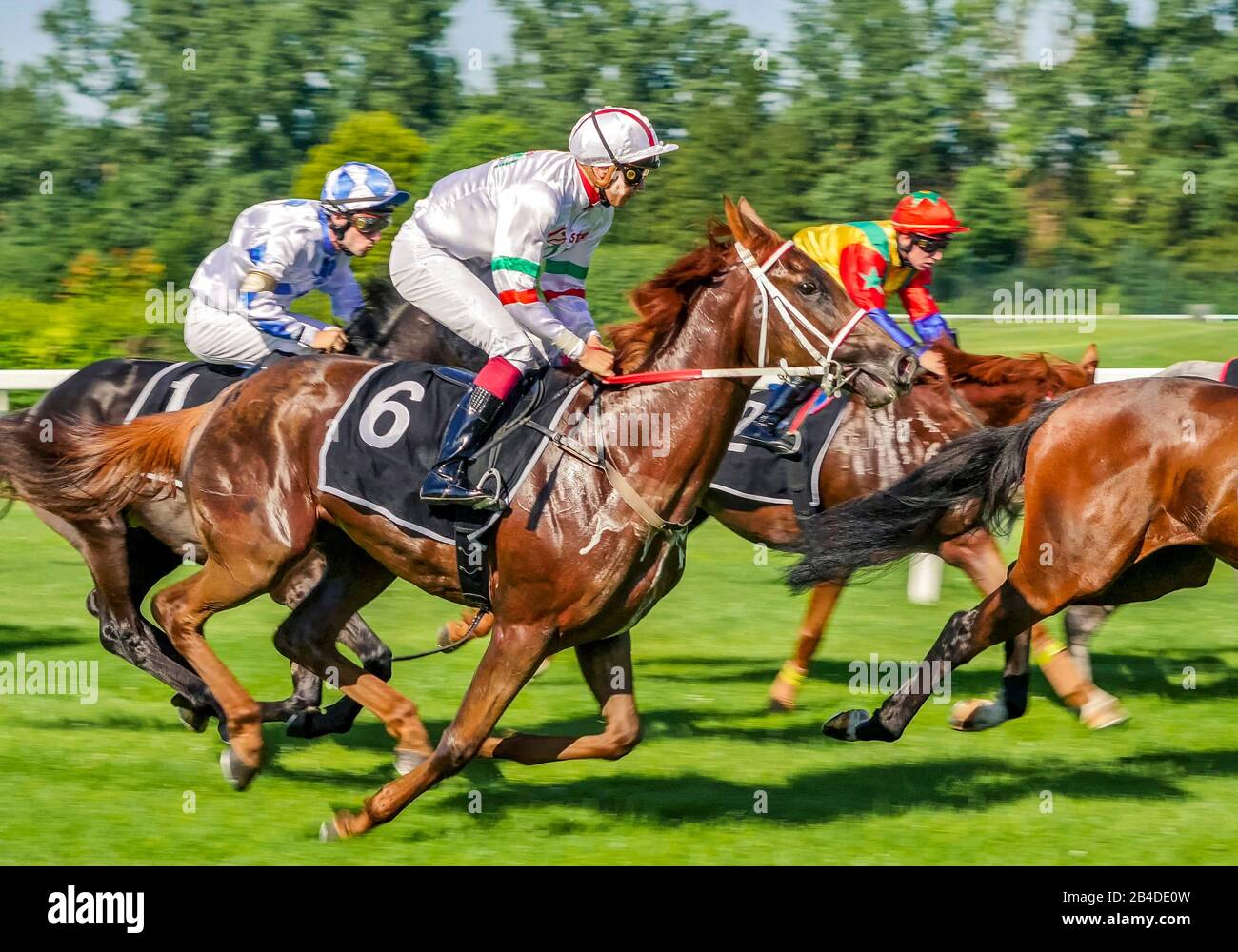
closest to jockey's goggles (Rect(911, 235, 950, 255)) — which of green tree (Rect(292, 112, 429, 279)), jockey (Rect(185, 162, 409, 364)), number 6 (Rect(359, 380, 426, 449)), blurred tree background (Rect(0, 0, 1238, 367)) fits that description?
jockey (Rect(185, 162, 409, 364))

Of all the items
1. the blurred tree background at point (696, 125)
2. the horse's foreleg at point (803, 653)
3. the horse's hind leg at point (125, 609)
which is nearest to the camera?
the horse's hind leg at point (125, 609)

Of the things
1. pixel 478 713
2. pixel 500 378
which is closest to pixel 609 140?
pixel 500 378

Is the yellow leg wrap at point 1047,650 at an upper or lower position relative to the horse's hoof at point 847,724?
lower

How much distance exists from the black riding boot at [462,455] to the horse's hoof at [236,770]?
1204 millimetres

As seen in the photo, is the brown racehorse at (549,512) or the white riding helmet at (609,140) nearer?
the brown racehorse at (549,512)

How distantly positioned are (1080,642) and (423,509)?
10.3ft

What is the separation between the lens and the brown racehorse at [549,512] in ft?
16.5

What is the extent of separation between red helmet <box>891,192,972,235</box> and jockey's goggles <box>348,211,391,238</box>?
85.2 inches

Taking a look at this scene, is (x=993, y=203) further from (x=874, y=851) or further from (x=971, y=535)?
(x=874, y=851)

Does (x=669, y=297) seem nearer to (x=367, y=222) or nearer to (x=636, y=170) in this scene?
(x=636, y=170)

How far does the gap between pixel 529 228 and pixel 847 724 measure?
2.14m

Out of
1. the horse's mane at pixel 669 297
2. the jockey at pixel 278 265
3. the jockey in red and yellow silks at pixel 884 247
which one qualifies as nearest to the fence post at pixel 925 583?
the jockey in red and yellow silks at pixel 884 247

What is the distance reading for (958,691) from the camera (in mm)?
7605

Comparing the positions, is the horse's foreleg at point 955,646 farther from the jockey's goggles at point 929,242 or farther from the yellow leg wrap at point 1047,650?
the jockey's goggles at point 929,242
